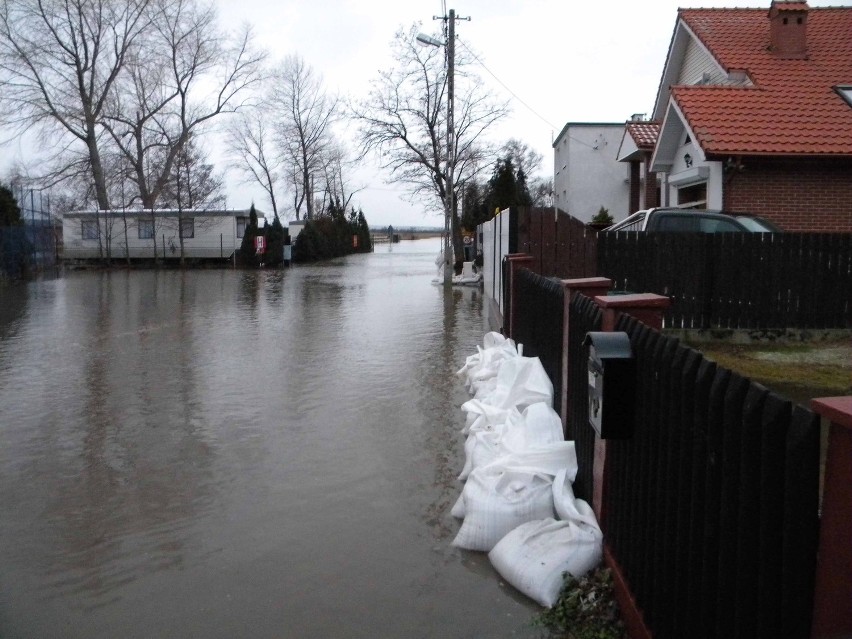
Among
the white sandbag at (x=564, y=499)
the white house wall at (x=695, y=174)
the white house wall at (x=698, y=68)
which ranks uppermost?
the white house wall at (x=698, y=68)

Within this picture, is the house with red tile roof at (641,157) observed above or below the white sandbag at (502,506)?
above

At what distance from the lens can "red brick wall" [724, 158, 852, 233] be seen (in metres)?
15.6

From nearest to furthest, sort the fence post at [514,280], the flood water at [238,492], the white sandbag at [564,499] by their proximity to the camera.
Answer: the flood water at [238,492]
the white sandbag at [564,499]
the fence post at [514,280]

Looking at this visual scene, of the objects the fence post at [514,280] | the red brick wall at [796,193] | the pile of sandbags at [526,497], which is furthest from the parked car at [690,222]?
the pile of sandbags at [526,497]

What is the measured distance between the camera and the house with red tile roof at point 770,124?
15375 mm

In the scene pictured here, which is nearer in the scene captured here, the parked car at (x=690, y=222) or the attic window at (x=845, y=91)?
the parked car at (x=690, y=222)

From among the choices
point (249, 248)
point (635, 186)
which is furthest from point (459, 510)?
point (249, 248)

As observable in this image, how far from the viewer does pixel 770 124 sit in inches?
623

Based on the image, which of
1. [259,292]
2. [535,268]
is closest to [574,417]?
[535,268]

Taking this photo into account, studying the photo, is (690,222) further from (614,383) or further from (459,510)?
(614,383)

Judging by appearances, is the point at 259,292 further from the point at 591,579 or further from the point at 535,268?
the point at 591,579

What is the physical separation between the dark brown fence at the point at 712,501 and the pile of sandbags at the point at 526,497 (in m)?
0.29

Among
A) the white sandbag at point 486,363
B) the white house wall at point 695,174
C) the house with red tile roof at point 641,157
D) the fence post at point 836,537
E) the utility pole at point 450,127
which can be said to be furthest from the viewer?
the utility pole at point 450,127

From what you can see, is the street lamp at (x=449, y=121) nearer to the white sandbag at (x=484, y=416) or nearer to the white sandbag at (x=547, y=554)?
the white sandbag at (x=484, y=416)
